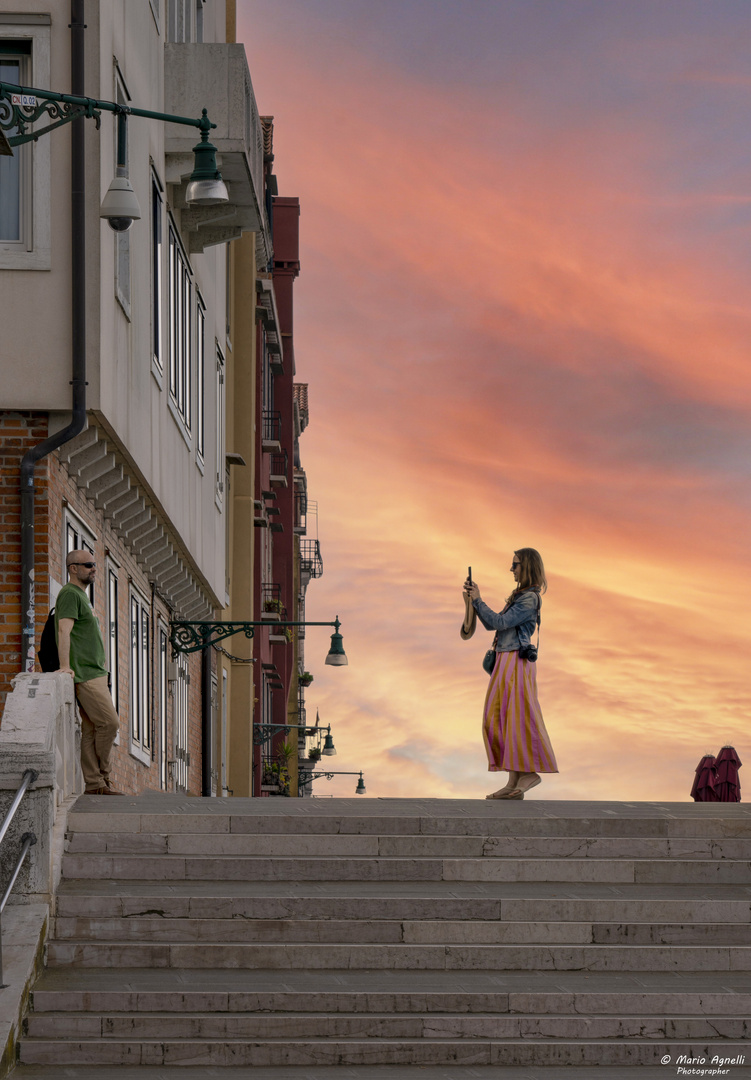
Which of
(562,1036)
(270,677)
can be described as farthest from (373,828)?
(270,677)

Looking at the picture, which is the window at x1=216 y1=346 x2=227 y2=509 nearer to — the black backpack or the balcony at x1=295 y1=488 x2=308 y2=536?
the black backpack

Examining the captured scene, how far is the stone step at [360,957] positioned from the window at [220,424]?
66.8 feet

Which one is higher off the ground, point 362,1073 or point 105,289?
point 105,289

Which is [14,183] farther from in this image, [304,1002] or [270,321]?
[270,321]

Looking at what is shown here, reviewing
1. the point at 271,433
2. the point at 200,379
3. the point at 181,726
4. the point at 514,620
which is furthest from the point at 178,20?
the point at 271,433

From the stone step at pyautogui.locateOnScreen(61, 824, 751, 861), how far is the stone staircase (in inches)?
0.6

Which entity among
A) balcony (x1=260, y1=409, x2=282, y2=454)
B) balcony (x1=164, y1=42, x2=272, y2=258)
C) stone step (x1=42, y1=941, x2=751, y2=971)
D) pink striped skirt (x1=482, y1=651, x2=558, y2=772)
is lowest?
stone step (x1=42, y1=941, x2=751, y2=971)

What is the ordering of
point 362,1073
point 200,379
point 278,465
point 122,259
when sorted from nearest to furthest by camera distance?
point 362,1073, point 122,259, point 200,379, point 278,465

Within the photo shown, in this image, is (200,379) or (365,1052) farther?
(200,379)

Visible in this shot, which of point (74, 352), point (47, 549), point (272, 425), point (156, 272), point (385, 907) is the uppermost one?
point (272, 425)

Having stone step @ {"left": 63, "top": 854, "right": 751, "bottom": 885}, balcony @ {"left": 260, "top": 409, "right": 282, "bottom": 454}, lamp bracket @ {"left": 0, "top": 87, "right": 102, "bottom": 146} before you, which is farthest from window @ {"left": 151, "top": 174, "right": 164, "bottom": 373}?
balcony @ {"left": 260, "top": 409, "right": 282, "bottom": 454}

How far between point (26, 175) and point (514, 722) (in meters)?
7.51

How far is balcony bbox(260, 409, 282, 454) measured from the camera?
165 feet

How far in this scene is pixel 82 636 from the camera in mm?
14609
